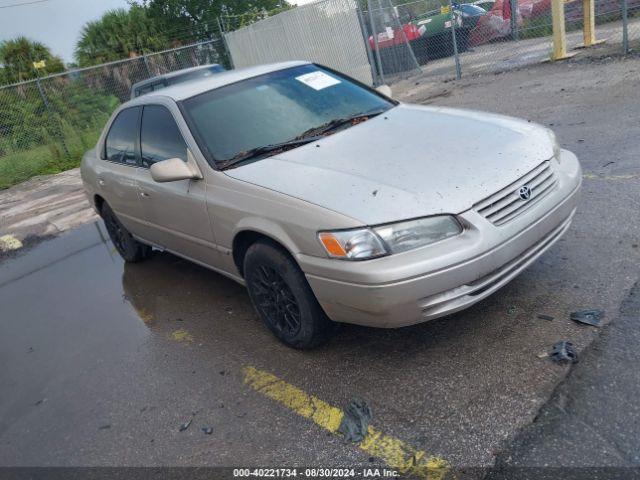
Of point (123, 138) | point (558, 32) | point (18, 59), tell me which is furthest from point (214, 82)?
point (18, 59)

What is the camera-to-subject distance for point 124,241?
19.2 ft

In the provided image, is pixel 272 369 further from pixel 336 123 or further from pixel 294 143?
pixel 336 123

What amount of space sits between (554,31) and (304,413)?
35.9ft

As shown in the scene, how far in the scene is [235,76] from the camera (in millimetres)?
4492

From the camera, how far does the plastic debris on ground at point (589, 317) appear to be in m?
3.17

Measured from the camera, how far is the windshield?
391cm

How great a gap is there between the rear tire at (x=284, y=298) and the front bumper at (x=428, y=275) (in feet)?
0.46

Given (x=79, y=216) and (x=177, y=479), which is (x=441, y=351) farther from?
(x=79, y=216)

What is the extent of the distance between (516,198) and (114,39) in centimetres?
3018

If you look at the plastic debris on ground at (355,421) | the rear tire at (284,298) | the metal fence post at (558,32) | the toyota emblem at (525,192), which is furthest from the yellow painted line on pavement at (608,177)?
the metal fence post at (558,32)

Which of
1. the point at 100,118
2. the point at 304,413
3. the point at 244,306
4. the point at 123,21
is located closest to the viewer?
the point at 304,413

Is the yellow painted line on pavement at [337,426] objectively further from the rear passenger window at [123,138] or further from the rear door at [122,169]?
the rear passenger window at [123,138]

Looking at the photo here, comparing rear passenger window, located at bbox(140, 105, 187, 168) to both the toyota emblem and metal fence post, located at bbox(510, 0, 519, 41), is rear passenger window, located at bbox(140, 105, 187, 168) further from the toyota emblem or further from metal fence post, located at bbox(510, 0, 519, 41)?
metal fence post, located at bbox(510, 0, 519, 41)

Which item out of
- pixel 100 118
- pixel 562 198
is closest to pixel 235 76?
pixel 562 198
